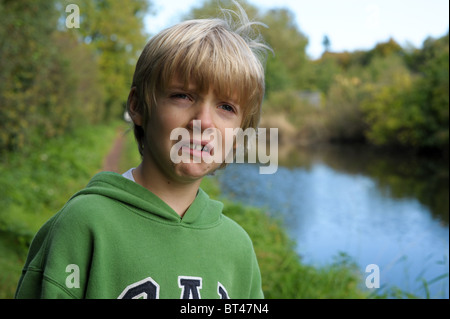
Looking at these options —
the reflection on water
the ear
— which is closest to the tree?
the reflection on water

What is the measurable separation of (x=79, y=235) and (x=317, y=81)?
36.2 m

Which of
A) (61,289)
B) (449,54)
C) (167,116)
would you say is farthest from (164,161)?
(449,54)

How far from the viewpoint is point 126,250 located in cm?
115

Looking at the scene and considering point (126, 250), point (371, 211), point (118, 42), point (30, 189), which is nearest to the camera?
point (126, 250)

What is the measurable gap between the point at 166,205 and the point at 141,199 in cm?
7

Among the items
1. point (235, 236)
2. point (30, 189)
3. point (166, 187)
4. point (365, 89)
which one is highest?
point (365, 89)

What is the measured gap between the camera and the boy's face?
119 cm

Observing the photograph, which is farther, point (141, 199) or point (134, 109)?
point (134, 109)

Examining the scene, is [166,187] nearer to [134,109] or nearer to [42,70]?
[134,109]

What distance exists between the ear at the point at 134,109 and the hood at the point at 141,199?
18cm

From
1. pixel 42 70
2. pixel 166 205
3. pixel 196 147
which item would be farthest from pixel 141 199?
pixel 42 70

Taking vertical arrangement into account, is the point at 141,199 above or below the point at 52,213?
Result: below

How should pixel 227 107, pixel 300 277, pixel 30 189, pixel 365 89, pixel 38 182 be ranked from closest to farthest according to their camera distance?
1. pixel 227 107
2. pixel 300 277
3. pixel 30 189
4. pixel 38 182
5. pixel 365 89
